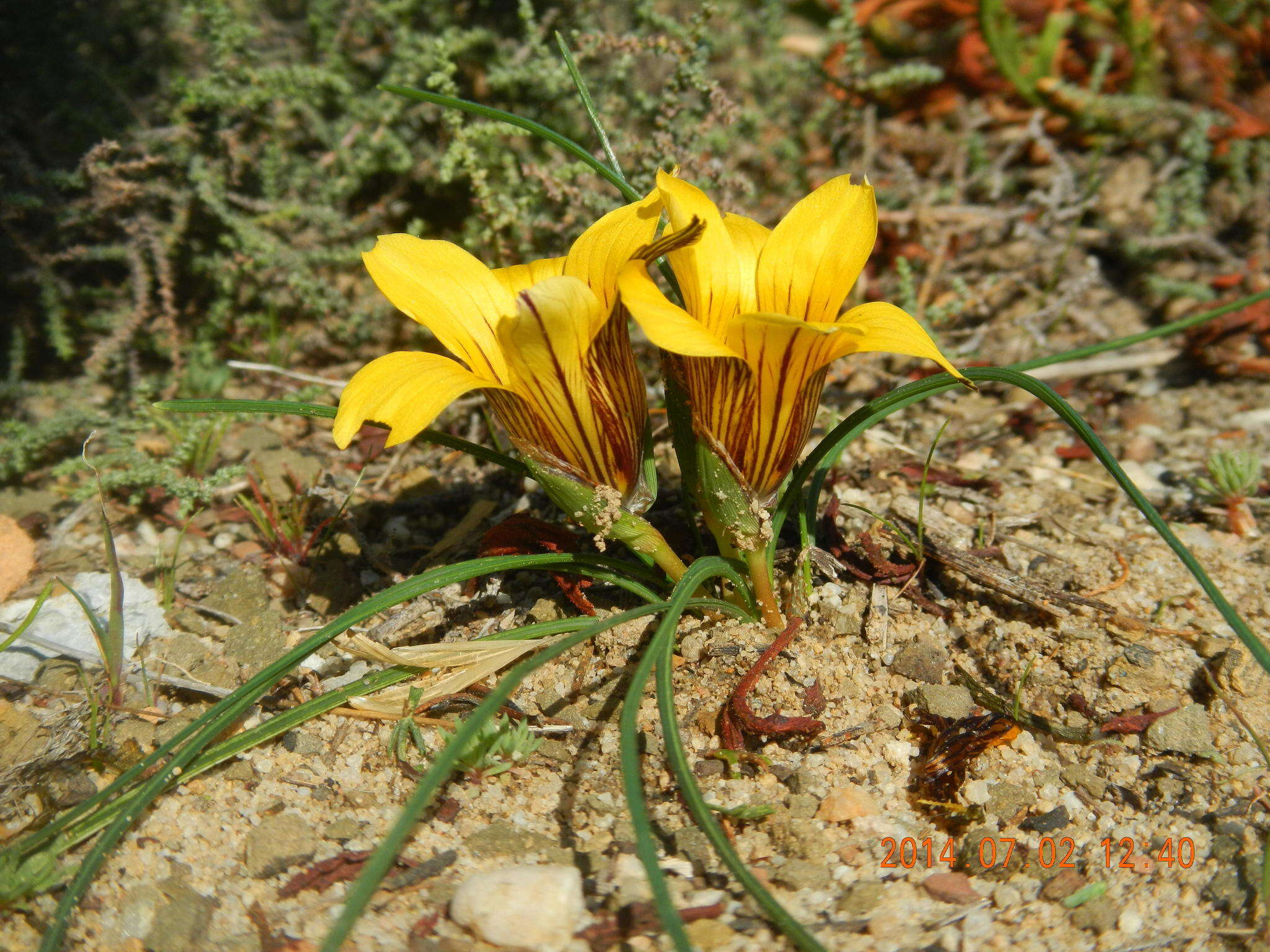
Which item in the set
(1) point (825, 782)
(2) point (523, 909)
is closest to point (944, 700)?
(1) point (825, 782)

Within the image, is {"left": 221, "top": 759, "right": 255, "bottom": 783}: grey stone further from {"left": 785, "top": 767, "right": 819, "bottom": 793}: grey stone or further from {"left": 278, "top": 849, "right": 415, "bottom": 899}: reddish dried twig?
{"left": 785, "top": 767, "right": 819, "bottom": 793}: grey stone

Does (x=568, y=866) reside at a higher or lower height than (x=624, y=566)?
lower

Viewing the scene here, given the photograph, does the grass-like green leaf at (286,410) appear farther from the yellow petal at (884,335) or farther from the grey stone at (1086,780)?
the grey stone at (1086,780)

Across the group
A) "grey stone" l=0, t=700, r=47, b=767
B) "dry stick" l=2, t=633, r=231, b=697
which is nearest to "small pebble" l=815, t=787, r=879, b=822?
"dry stick" l=2, t=633, r=231, b=697

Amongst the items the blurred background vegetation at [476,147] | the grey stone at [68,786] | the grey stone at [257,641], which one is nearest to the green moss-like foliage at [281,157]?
the blurred background vegetation at [476,147]

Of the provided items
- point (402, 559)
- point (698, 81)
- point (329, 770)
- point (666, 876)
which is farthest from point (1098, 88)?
point (329, 770)

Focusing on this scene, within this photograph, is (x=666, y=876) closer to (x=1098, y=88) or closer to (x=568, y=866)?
(x=568, y=866)
